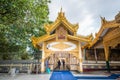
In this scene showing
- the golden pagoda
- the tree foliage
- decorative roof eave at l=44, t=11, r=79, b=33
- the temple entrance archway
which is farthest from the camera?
the temple entrance archway

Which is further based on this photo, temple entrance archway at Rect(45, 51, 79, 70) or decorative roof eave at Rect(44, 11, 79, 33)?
temple entrance archway at Rect(45, 51, 79, 70)

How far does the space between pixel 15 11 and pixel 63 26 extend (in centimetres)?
481

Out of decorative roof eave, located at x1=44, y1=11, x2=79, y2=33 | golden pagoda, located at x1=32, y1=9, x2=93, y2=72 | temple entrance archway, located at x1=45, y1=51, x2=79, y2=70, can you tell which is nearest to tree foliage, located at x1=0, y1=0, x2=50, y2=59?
decorative roof eave, located at x1=44, y1=11, x2=79, y2=33

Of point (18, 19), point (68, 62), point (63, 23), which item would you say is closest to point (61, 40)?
point (63, 23)

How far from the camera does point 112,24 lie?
770 cm

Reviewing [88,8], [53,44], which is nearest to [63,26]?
[53,44]

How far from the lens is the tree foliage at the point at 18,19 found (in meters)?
5.61

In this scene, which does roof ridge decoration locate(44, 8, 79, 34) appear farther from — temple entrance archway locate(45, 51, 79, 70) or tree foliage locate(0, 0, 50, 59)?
temple entrance archway locate(45, 51, 79, 70)

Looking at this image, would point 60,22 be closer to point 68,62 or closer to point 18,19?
point 18,19

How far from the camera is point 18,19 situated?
21.5ft

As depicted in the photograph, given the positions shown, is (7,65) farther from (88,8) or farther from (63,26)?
(88,8)

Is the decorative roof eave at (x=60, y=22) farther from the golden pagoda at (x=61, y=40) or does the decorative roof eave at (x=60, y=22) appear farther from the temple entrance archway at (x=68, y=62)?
the temple entrance archway at (x=68, y=62)

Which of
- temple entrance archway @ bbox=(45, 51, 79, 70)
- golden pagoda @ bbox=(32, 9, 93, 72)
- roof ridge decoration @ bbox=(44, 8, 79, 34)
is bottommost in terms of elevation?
temple entrance archway @ bbox=(45, 51, 79, 70)

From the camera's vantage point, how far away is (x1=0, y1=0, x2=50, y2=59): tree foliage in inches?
221
